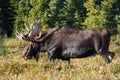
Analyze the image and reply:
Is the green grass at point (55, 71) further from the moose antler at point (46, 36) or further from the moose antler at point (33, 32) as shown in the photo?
the moose antler at point (33, 32)

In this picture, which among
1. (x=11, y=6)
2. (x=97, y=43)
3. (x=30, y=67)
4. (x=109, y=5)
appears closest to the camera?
(x=30, y=67)

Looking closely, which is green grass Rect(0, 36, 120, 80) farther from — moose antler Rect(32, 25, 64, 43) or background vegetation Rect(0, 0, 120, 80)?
background vegetation Rect(0, 0, 120, 80)

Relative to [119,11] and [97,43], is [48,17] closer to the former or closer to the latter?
[119,11]

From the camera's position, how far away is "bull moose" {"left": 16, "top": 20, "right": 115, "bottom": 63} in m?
15.1

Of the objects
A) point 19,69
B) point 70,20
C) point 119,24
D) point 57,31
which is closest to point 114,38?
point 119,24

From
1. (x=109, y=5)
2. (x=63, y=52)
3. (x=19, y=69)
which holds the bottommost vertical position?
(x=109, y=5)

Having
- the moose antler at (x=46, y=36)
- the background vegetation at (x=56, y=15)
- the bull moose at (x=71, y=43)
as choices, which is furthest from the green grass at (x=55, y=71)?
the background vegetation at (x=56, y=15)

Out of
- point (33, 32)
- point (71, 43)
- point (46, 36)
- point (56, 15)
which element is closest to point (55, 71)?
point (71, 43)

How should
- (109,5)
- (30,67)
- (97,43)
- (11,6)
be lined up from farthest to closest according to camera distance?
(11,6), (109,5), (97,43), (30,67)

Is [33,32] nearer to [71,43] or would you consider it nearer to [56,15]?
[71,43]

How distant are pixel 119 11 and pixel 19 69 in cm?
3973

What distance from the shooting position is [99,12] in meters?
45.6

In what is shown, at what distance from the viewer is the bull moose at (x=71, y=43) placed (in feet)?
49.6

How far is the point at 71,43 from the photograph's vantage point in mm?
15547
